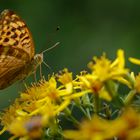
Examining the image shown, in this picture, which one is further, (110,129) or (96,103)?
(96,103)

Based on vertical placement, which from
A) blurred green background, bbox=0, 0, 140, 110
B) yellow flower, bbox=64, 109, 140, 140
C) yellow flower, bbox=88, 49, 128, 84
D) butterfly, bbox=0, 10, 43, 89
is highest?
yellow flower, bbox=88, 49, 128, 84

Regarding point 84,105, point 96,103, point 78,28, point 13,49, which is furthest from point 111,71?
point 78,28

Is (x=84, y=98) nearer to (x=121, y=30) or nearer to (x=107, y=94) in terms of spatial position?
(x=107, y=94)

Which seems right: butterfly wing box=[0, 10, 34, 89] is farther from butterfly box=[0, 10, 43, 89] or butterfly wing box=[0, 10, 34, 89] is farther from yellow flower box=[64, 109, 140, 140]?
yellow flower box=[64, 109, 140, 140]

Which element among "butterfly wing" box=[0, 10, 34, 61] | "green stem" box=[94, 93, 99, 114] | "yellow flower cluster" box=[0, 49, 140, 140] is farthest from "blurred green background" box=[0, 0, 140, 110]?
"green stem" box=[94, 93, 99, 114]

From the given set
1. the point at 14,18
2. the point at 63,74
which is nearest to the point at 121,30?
the point at 14,18

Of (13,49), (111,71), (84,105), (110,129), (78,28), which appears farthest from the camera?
(78,28)

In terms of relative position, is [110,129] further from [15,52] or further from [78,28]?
A: [78,28]
